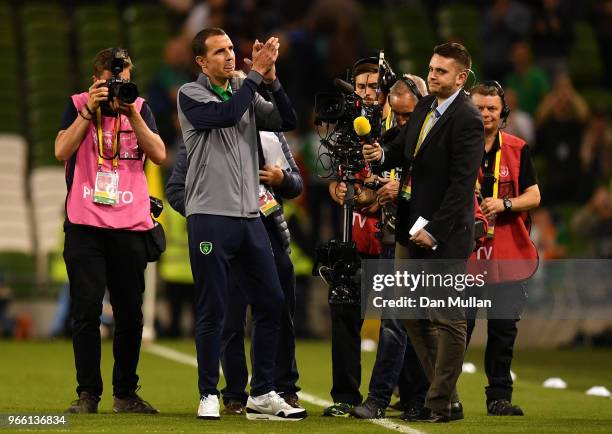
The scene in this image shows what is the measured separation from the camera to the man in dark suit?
861 cm

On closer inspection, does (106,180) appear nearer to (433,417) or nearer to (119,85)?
(119,85)

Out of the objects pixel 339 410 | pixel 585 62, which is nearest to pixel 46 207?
pixel 585 62

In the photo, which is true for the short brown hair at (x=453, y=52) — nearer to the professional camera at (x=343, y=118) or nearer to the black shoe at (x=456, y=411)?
the professional camera at (x=343, y=118)

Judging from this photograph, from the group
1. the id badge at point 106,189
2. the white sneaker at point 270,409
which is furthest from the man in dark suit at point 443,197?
the id badge at point 106,189

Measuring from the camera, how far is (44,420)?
862cm

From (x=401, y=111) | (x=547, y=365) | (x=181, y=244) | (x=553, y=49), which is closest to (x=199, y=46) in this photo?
(x=401, y=111)

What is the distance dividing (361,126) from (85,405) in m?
2.17

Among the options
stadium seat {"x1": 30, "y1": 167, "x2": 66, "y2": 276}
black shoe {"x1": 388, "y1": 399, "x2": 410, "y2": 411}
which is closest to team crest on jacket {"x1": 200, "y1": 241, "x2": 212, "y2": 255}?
black shoe {"x1": 388, "y1": 399, "x2": 410, "y2": 411}

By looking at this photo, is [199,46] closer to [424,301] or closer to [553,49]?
[424,301]

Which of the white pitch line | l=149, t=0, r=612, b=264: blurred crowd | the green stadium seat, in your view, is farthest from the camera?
the green stadium seat

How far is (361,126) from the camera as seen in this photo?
348 inches

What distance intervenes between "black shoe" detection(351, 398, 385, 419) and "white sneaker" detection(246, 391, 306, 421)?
1.07ft

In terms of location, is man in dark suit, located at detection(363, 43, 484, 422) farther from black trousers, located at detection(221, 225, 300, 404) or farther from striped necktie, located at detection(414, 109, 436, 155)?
black trousers, located at detection(221, 225, 300, 404)

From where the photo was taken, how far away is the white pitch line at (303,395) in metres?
8.48
